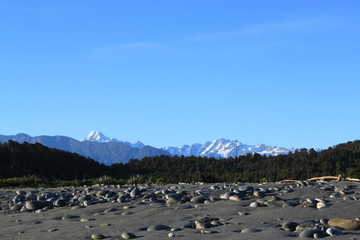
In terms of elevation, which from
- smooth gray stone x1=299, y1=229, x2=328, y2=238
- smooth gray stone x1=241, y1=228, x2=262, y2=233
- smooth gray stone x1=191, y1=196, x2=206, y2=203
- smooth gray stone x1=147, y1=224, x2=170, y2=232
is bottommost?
smooth gray stone x1=299, y1=229, x2=328, y2=238

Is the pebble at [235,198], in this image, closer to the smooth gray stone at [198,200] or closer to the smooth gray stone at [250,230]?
the smooth gray stone at [198,200]

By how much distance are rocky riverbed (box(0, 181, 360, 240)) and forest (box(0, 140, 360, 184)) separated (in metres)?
25.4

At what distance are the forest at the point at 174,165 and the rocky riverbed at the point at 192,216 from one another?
83.2 ft

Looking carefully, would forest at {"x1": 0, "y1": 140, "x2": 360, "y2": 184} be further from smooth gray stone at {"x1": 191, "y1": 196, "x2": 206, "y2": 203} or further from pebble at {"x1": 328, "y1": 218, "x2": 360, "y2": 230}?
pebble at {"x1": 328, "y1": 218, "x2": 360, "y2": 230}

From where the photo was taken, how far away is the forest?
4047cm

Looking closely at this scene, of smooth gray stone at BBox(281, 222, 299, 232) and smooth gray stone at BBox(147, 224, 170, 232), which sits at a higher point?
smooth gray stone at BBox(147, 224, 170, 232)

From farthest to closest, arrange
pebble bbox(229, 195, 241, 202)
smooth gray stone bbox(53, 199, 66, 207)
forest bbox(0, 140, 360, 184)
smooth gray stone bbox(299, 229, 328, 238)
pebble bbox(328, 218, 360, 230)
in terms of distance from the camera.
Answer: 1. forest bbox(0, 140, 360, 184)
2. smooth gray stone bbox(53, 199, 66, 207)
3. pebble bbox(229, 195, 241, 202)
4. pebble bbox(328, 218, 360, 230)
5. smooth gray stone bbox(299, 229, 328, 238)

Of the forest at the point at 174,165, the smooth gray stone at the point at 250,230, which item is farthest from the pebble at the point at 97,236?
the forest at the point at 174,165

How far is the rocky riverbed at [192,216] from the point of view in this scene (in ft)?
22.5

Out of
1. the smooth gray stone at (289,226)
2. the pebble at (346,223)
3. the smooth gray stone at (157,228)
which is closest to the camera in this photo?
the pebble at (346,223)

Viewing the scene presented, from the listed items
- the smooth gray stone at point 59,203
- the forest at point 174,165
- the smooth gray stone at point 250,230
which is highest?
the forest at point 174,165

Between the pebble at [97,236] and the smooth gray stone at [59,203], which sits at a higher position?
the smooth gray stone at [59,203]

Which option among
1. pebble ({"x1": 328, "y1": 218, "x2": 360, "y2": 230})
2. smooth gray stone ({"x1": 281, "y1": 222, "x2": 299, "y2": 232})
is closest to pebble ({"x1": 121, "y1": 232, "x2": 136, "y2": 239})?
smooth gray stone ({"x1": 281, "y1": 222, "x2": 299, "y2": 232})

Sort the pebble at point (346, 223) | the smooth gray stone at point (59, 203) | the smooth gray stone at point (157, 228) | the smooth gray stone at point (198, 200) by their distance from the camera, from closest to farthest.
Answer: the pebble at point (346, 223) → the smooth gray stone at point (157, 228) → the smooth gray stone at point (198, 200) → the smooth gray stone at point (59, 203)
